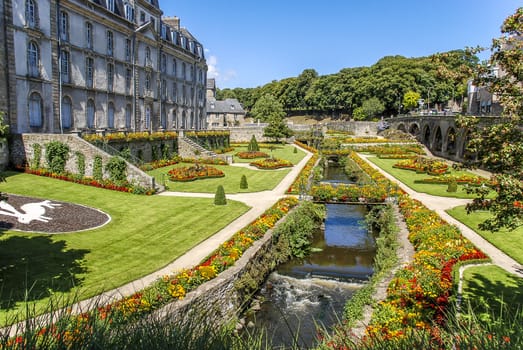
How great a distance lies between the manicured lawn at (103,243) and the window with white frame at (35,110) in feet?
20.5

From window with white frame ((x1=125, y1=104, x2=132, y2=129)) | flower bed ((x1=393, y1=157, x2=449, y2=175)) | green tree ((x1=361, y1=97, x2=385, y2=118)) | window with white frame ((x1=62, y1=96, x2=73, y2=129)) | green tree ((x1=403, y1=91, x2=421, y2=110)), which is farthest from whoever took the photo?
green tree ((x1=361, y1=97, x2=385, y2=118))

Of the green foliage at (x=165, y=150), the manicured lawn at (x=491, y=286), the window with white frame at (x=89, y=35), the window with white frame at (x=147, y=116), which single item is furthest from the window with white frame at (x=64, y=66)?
the manicured lawn at (x=491, y=286)

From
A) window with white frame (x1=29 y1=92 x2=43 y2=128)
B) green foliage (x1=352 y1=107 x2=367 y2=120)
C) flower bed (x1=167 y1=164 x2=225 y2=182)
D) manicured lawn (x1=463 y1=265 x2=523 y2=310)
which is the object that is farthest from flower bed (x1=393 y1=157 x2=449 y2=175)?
green foliage (x1=352 y1=107 x2=367 y2=120)

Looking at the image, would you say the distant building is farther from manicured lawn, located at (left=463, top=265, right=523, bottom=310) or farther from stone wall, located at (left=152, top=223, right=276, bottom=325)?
manicured lawn, located at (left=463, top=265, right=523, bottom=310)

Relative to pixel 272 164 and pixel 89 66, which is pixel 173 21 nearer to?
pixel 89 66

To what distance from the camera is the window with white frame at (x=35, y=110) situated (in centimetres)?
3009

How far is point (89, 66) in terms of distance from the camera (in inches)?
1416

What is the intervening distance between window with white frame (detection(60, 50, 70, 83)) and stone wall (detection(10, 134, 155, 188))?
714 centimetres

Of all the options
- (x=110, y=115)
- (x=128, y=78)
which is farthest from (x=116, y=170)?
(x=128, y=78)

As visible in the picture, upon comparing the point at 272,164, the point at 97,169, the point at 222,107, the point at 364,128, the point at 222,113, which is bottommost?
the point at 272,164

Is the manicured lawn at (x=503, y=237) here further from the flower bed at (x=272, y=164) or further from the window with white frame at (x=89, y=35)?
the window with white frame at (x=89, y=35)

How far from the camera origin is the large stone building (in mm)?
28344

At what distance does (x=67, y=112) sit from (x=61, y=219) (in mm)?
18109

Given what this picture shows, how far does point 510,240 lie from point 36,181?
26301 mm
